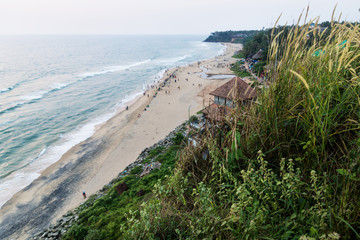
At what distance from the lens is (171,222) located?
296 centimetres

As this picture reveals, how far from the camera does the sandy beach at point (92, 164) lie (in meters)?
14.5

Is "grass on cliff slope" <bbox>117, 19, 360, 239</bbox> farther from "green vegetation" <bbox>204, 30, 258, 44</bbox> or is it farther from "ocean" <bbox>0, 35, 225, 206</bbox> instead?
"green vegetation" <bbox>204, 30, 258, 44</bbox>

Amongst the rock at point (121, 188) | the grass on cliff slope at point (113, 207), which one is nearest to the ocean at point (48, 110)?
the grass on cliff slope at point (113, 207)

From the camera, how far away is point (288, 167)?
214cm

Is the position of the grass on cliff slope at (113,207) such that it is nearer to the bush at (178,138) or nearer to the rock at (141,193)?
the rock at (141,193)

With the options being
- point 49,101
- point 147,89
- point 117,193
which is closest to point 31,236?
point 117,193

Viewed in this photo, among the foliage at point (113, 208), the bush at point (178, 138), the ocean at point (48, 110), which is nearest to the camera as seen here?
the foliage at point (113, 208)

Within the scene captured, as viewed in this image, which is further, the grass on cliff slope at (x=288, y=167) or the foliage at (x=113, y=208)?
the foliage at (x=113, y=208)

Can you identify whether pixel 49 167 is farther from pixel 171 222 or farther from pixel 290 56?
pixel 290 56

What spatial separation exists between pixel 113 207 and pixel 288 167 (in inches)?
511

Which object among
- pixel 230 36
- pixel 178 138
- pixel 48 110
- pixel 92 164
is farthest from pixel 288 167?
pixel 230 36

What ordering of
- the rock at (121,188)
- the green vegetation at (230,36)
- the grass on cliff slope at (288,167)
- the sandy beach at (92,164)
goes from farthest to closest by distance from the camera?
the green vegetation at (230,36) → the sandy beach at (92,164) → the rock at (121,188) → the grass on cliff slope at (288,167)

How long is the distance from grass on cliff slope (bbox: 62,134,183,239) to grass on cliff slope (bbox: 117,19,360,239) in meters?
6.02

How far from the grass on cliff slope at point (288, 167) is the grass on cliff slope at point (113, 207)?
6017mm
